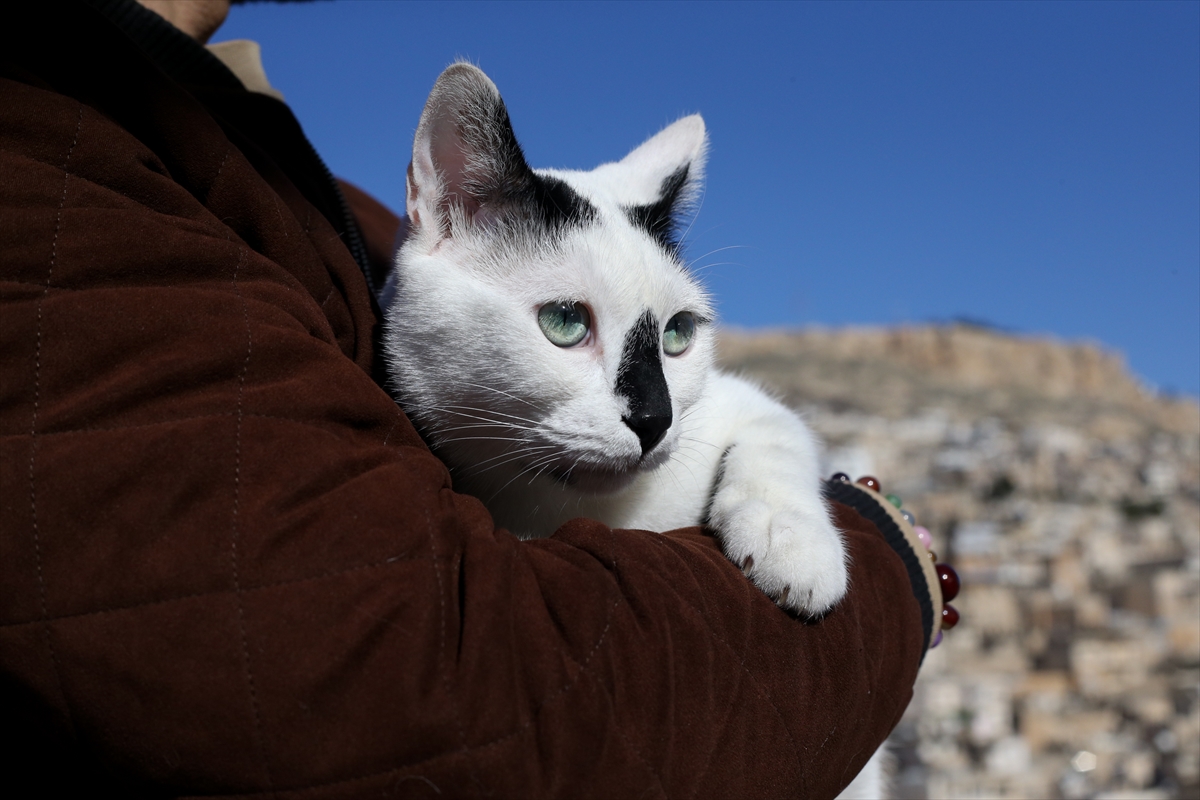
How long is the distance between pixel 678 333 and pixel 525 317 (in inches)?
9.0

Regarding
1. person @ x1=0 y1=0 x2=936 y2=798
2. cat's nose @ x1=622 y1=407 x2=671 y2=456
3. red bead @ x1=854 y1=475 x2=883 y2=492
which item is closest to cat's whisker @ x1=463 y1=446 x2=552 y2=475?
cat's nose @ x1=622 y1=407 x2=671 y2=456

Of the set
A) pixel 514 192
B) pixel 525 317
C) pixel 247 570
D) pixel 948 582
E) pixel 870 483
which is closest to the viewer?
pixel 247 570

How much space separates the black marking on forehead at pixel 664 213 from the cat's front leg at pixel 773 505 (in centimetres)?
24

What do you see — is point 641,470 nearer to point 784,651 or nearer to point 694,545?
point 694,545

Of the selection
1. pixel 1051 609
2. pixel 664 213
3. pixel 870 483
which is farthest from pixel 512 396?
pixel 1051 609

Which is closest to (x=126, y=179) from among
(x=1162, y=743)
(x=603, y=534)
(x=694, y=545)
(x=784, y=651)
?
(x=603, y=534)

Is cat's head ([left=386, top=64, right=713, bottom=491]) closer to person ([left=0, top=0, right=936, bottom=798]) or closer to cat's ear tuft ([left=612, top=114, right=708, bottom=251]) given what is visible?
cat's ear tuft ([left=612, top=114, right=708, bottom=251])

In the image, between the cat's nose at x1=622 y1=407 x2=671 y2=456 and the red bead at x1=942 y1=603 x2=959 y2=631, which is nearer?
the cat's nose at x1=622 y1=407 x2=671 y2=456

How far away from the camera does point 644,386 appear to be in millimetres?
939

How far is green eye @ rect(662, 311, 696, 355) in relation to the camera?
1084 millimetres

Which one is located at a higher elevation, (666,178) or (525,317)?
(666,178)

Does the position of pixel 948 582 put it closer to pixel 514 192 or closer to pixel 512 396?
pixel 512 396

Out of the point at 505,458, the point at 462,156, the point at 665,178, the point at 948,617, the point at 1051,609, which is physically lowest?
the point at 505,458

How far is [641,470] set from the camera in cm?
→ 99
